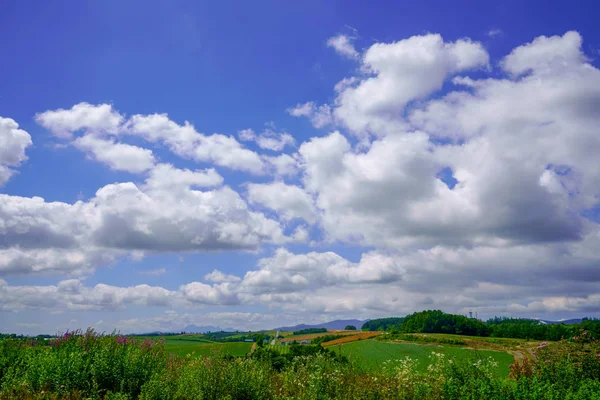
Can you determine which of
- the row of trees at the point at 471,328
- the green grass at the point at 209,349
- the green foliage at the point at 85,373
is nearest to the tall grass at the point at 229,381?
the green foliage at the point at 85,373

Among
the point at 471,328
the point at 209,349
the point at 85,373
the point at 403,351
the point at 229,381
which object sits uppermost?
the point at 209,349

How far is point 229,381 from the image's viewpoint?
10.2m

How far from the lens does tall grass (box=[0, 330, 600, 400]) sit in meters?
9.73

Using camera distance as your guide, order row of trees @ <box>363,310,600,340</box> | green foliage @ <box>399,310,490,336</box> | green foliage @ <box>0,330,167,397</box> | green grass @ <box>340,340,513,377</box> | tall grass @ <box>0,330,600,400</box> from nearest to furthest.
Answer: tall grass @ <box>0,330,600,400</box>
green foliage @ <box>0,330,167,397</box>
green grass @ <box>340,340,513,377</box>
row of trees @ <box>363,310,600,340</box>
green foliage @ <box>399,310,490,336</box>

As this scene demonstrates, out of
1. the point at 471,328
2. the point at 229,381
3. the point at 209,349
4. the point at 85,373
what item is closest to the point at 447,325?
the point at 471,328

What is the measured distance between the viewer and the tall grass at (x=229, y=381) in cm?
973

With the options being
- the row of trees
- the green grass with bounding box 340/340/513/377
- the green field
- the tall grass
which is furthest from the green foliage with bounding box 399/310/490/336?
the tall grass

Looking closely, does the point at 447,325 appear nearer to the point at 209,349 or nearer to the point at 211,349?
the point at 209,349

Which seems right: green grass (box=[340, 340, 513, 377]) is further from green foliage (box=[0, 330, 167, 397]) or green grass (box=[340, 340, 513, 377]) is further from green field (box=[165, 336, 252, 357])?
green foliage (box=[0, 330, 167, 397])

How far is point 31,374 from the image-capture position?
11.0 meters

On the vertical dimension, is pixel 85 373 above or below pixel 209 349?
below

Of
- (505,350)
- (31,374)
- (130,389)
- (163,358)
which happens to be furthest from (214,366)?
(505,350)

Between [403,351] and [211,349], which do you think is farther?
[403,351]

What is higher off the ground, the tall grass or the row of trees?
the tall grass
